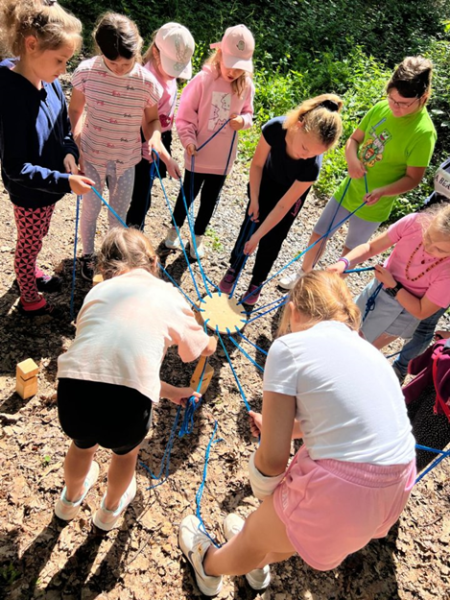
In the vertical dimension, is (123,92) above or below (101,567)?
above

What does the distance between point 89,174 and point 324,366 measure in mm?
2147

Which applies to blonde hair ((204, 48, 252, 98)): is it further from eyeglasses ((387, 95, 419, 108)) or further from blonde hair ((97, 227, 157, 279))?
blonde hair ((97, 227, 157, 279))

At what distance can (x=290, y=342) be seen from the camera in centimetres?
154

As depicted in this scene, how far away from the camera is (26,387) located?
8.47ft

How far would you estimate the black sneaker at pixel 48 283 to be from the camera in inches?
127

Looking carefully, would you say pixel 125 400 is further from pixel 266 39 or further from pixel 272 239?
pixel 266 39

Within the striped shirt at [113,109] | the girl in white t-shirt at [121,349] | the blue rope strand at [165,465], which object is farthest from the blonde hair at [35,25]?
the blue rope strand at [165,465]

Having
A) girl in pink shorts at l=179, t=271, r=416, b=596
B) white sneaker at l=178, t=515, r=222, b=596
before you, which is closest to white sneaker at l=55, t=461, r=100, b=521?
white sneaker at l=178, t=515, r=222, b=596

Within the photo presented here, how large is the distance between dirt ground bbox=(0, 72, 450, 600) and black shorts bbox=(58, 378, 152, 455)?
810 mm

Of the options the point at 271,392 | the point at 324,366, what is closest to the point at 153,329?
the point at 271,392

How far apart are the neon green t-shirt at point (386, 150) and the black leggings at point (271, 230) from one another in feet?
1.65

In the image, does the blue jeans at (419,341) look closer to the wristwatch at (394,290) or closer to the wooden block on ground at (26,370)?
the wristwatch at (394,290)

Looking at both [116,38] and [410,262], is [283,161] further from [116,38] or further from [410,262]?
[116,38]

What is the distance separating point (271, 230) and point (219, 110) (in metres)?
0.91
